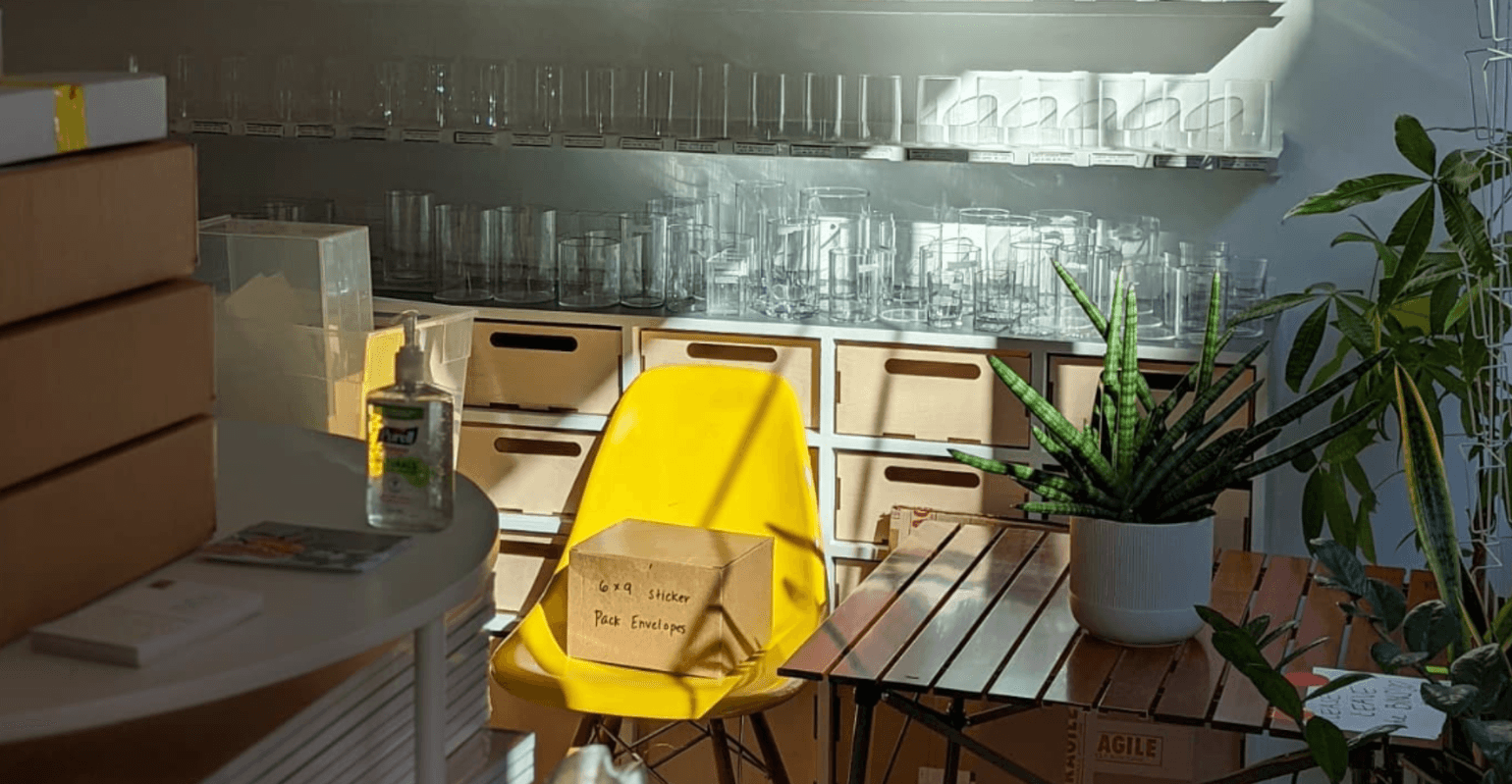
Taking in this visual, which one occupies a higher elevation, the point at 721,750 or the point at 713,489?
the point at 713,489

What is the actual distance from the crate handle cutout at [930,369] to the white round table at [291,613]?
1861mm

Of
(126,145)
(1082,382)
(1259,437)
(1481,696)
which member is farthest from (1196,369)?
(126,145)

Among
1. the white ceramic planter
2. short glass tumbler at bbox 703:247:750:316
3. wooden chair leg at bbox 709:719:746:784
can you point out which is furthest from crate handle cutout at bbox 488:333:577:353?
the white ceramic planter

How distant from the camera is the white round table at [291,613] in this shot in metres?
1.14

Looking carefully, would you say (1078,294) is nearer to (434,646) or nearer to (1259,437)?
(1259,437)

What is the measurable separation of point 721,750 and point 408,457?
1818mm

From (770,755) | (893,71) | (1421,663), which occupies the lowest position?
(770,755)

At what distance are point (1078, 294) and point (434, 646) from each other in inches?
51.6

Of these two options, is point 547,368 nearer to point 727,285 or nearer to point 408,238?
point 727,285

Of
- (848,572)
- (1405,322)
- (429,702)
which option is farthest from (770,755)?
(429,702)

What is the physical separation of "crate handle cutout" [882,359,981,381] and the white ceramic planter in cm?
118

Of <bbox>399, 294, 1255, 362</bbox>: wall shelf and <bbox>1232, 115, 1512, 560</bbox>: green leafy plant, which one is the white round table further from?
<bbox>399, 294, 1255, 362</bbox>: wall shelf

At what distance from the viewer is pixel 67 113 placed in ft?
4.25

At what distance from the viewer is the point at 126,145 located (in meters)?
1.38
